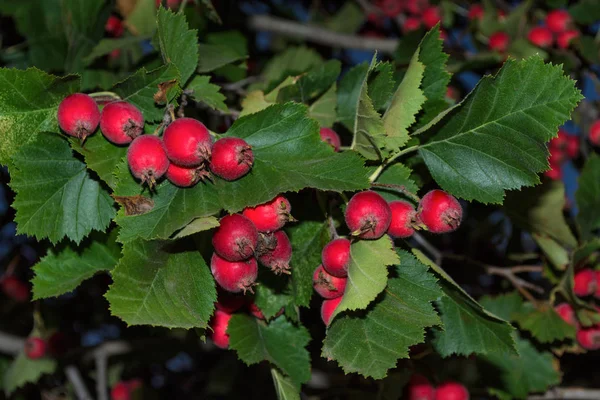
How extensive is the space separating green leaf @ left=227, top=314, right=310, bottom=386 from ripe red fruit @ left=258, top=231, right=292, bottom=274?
34cm

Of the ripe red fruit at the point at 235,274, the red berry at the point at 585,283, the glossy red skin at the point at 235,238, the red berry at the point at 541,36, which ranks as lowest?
the red berry at the point at 585,283

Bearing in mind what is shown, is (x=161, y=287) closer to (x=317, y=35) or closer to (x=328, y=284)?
(x=328, y=284)

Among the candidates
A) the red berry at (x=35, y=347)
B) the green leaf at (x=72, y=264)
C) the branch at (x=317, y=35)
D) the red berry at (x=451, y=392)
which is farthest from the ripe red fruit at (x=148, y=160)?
the branch at (x=317, y=35)

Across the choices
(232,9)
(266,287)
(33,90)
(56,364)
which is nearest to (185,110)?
(33,90)

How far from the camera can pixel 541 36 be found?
3330mm

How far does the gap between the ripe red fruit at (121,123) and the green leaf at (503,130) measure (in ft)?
2.21

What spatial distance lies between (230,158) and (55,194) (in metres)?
0.46

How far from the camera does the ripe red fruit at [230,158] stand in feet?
4.34

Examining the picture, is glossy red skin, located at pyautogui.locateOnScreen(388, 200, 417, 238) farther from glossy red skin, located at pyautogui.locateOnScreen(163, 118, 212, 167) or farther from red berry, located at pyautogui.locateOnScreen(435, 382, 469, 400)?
red berry, located at pyautogui.locateOnScreen(435, 382, 469, 400)

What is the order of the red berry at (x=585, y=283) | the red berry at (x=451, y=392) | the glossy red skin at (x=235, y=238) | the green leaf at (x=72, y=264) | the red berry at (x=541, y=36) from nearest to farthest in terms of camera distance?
the glossy red skin at (x=235, y=238) < the green leaf at (x=72, y=264) < the red berry at (x=585, y=283) < the red berry at (x=451, y=392) < the red berry at (x=541, y=36)

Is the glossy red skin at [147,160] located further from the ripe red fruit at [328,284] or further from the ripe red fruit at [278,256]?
the ripe red fruit at [328,284]

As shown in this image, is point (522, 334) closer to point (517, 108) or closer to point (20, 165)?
point (517, 108)

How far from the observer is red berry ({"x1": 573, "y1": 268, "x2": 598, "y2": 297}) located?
230 cm

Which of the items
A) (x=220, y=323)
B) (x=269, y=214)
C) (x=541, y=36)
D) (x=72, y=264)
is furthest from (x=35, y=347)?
(x=541, y=36)
